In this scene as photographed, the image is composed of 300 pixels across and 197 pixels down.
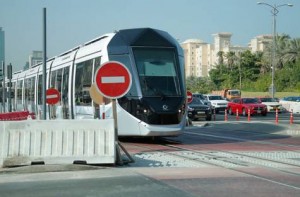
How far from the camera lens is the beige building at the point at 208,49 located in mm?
165750

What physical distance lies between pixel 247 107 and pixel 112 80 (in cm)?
3411

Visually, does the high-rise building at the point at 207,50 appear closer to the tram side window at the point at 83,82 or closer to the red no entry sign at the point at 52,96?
the red no entry sign at the point at 52,96

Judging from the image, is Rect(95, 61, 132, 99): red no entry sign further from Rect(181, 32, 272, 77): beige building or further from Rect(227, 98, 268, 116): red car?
Rect(181, 32, 272, 77): beige building

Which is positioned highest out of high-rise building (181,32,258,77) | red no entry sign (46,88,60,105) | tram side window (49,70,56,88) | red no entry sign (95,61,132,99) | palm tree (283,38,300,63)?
high-rise building (181,32,258,77)

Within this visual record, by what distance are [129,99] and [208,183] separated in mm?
7828

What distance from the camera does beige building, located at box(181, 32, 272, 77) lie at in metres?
166

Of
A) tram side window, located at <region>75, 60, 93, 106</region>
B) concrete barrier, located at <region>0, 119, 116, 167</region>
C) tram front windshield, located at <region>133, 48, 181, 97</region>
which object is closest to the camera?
concrete barrier, located at <region>0, 119, 116, 167</region>

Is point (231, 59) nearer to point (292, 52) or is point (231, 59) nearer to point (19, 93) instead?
point (292, 52)

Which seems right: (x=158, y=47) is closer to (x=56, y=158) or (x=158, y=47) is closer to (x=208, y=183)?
(x=56, y=158)

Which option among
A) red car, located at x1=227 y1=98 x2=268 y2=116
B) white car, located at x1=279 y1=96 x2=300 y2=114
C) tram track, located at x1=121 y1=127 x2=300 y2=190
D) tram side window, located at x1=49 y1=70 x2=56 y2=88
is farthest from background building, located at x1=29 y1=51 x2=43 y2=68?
white car, located at x1=279 y1=96 x2=300 y2=114

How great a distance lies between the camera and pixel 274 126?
2680cm

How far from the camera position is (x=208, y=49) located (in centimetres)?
17938

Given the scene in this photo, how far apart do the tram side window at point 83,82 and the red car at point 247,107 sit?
26.0 metres

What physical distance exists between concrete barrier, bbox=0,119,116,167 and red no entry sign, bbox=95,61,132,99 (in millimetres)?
686
